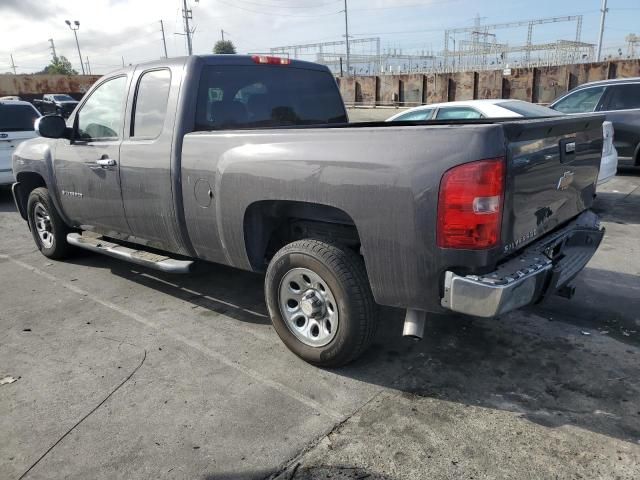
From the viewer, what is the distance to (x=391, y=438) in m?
2.70

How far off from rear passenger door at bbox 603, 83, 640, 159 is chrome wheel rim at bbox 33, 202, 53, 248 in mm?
9486

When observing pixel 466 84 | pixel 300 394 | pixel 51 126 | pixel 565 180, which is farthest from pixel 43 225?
pixel 466 84

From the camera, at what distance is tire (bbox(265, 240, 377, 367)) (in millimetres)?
3105

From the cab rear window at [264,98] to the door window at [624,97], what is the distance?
283 inches

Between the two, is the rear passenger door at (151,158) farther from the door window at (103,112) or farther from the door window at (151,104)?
the door window at (103,112)

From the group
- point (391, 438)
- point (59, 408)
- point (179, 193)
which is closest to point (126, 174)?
point (179, 193)

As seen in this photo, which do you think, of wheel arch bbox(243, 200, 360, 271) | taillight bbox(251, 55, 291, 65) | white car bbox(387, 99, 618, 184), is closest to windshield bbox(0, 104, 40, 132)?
white car bbox(387, 99, 618, 184)

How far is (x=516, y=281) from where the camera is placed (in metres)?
2.64

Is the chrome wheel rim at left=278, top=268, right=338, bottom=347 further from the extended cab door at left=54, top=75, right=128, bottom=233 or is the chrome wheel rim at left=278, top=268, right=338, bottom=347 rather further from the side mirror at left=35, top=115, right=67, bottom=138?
the side mirror at left=35, top=115, right=67, bottom=138

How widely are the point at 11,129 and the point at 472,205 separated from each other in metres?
9.89

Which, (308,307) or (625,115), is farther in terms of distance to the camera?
(625,115)

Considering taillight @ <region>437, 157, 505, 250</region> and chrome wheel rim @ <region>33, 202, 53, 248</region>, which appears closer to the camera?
taillight @ <region>437, 157, 505, 250</region>

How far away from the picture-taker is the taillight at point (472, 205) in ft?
8.21

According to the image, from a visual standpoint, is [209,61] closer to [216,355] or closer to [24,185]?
[216,355]
